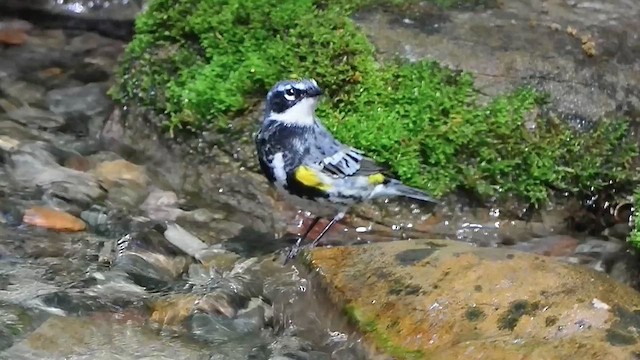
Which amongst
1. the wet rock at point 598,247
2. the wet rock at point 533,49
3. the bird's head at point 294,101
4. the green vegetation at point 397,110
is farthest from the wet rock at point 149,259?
the wet rock at point 598,247

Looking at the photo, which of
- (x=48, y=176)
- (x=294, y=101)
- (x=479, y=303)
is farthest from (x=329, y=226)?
(x=48, y=176)

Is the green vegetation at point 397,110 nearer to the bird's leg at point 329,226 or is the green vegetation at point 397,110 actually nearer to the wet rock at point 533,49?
the wet rock at point 533,49

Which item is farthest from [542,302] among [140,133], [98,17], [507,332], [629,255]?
[98,17]

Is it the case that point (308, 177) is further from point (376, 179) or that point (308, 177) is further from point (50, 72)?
point (50, 72)

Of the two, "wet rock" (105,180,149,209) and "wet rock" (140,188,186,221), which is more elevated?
"wet rock" (105,180,149,209)

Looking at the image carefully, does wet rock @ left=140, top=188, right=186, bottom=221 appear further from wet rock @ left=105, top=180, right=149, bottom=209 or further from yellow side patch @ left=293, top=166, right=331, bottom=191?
yellow side patch @ left=293, top=166, right=331, bottom=191

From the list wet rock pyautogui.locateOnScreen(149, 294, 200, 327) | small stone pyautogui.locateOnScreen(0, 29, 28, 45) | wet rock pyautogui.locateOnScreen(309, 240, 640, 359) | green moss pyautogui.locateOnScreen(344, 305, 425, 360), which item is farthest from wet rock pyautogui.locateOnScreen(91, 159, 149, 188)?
small stone pyautogui.locateOnScreen(0, 29, 28, 45)
